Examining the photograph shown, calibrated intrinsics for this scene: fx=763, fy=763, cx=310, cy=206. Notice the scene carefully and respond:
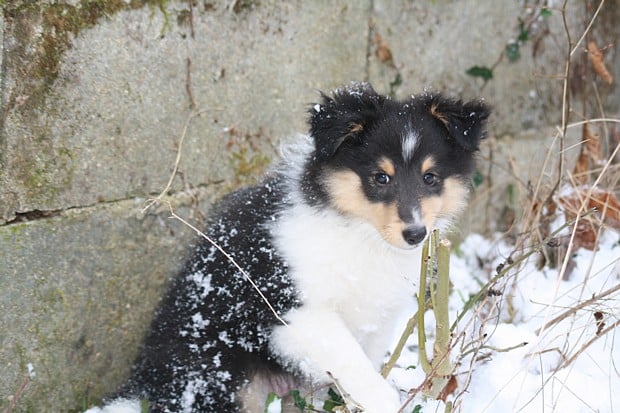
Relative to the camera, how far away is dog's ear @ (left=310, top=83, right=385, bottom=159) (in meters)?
3.01

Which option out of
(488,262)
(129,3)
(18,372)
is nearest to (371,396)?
(18,372)

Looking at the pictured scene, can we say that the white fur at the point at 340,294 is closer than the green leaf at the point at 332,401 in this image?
Yes

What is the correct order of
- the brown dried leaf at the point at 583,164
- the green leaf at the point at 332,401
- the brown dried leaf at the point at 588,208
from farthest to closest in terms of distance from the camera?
the brown dried leaf at the point at 583,164 → the brown dried leaf at the point at 588,208 → the green leaf at the point at 332,401

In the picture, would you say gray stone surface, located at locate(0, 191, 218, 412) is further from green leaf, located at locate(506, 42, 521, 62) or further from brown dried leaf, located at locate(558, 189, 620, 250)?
green leaf, located at locate(506, 42, 521, 62)

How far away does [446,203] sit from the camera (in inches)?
128

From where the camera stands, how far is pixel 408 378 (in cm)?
347

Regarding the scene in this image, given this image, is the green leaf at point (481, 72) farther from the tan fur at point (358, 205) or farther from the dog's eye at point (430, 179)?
the tan fur at point (358, 205)

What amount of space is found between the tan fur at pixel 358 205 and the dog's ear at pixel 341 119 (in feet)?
0.38

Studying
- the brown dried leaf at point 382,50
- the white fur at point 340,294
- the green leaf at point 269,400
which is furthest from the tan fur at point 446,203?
the brown dried leaf at point 382,50

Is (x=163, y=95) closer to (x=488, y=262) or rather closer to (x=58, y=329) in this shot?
(x=58, y=329)

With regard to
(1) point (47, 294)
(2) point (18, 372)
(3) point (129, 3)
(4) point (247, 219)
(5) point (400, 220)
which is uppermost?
(3) point (129, 3)

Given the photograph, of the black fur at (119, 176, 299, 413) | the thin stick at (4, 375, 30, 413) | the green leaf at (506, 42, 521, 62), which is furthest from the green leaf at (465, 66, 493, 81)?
the thin stick at (4, 375, 30, 413)

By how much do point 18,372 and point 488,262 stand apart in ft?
9.94

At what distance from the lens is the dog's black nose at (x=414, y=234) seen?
286 centimetres
